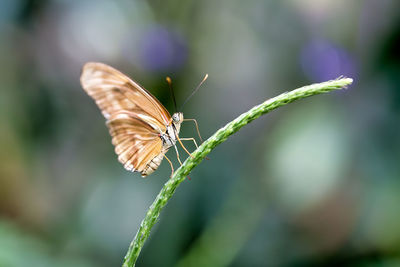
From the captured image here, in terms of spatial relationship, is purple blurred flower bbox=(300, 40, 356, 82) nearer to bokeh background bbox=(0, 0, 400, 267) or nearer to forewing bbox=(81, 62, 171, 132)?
bokeh background bbox=(0, 0, 400, 267)

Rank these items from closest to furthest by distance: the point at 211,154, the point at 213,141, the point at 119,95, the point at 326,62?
the point at 213,141, the point at 119,95, the point at 211,154, the point at 326,62

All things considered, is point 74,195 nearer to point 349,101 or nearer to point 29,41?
point 29,41

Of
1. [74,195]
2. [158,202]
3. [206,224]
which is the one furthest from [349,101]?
[158,202]

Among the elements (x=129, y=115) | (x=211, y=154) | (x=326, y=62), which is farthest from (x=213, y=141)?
(x=326, y=62)

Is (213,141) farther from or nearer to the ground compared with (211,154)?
farther from the ground

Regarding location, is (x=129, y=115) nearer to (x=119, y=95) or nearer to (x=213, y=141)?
(x=119, y=95)

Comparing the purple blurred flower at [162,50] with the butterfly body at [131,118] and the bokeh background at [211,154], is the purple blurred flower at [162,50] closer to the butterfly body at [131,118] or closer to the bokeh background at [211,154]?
the bokeh background at [211,154]

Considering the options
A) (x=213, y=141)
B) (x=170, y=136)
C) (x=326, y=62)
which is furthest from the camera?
(x=326, y=62)

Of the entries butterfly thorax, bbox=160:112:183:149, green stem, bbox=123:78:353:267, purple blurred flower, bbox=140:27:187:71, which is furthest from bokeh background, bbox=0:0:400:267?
green stem, bbox=123:78:353:267
